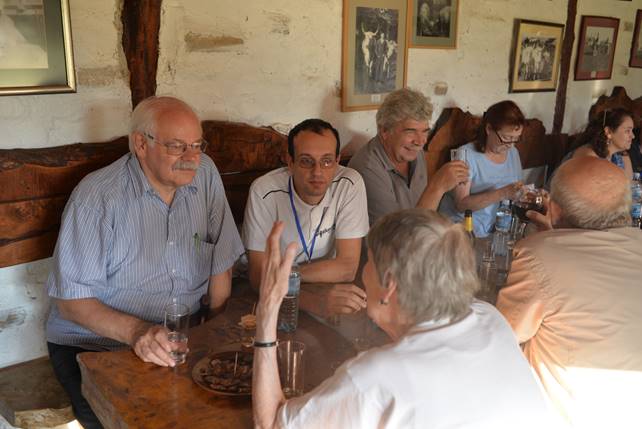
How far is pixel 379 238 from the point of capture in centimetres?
134


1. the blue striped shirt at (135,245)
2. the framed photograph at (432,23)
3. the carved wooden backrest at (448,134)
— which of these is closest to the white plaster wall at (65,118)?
the blue striped shirt at (135,245)

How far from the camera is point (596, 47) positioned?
5312mm

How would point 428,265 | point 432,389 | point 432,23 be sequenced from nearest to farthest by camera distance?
point 432,389 < point 428,265 < point 432,23

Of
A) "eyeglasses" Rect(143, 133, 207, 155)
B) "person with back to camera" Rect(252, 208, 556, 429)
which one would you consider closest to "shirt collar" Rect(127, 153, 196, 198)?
"eyeglasses" Rect(143, 133, 207, 155)

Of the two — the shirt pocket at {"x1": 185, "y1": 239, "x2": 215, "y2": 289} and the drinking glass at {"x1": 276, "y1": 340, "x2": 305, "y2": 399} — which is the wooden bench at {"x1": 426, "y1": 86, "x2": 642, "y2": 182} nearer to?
the shirt pocket at {"x1": 185, "y1": 239, "x2": 215, "y2": 289}

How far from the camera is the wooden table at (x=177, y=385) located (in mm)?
1421

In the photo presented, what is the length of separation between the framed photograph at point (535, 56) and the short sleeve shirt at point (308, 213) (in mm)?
2552

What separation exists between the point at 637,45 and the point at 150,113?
17.8 ft

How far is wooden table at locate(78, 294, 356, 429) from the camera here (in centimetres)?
142

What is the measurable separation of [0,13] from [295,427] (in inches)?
73.2

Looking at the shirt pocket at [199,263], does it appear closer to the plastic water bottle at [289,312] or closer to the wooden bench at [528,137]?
the plastic water bottle at [289,312]

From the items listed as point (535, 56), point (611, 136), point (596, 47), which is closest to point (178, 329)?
point (611, 136)

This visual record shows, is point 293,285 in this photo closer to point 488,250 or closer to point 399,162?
point 488,250

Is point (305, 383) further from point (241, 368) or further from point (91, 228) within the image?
point (91, 228)
